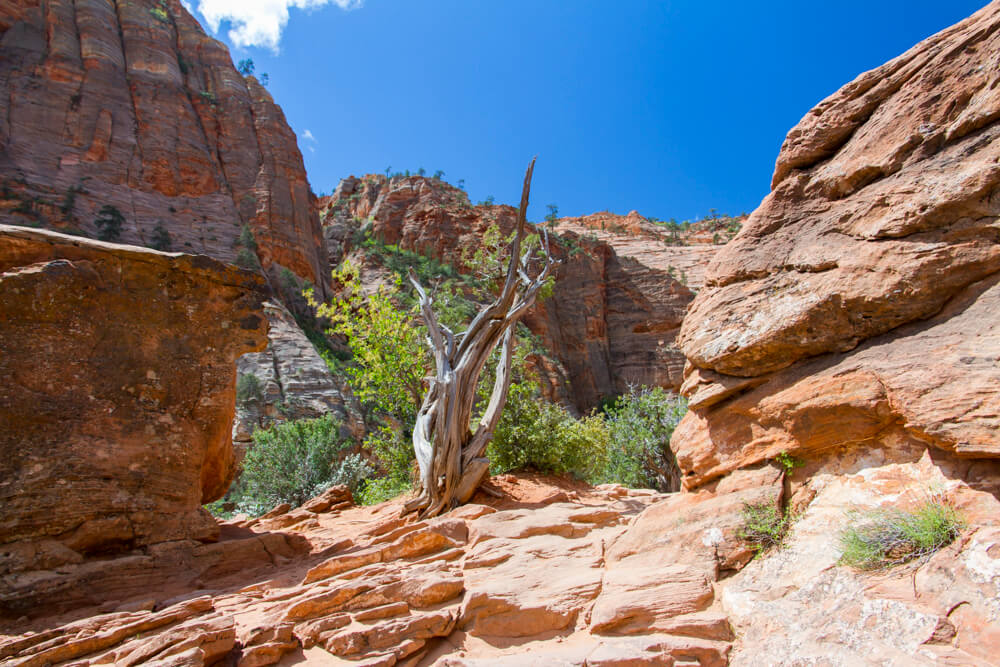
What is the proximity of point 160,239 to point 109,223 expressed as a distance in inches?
94.4

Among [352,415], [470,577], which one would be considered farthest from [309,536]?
[352,415]

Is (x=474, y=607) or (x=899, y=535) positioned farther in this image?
(x=474, y=607)

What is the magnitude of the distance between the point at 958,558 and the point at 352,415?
24.0 meters

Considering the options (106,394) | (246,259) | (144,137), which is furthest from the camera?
(144,137)

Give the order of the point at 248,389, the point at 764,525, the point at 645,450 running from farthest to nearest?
the point at 248,389
the point at 645,450
the point at 764,525

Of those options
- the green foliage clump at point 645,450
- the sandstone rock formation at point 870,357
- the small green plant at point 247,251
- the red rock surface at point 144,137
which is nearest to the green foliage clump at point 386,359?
the green foliage clump at point 645,450

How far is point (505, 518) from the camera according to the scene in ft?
19.1

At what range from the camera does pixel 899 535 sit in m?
2.82

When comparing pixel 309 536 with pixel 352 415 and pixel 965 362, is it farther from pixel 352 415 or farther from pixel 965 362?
pixel 352 415

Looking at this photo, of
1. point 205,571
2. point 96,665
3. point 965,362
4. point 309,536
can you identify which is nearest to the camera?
point 965,362

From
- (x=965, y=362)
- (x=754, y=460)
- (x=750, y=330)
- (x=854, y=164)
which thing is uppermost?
(x=854, y=164)

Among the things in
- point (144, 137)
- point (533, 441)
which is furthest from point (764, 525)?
point (144, 137)

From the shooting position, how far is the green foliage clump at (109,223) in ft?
91.0

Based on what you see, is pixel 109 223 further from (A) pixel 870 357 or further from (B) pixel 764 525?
(A) pixel 870 357
